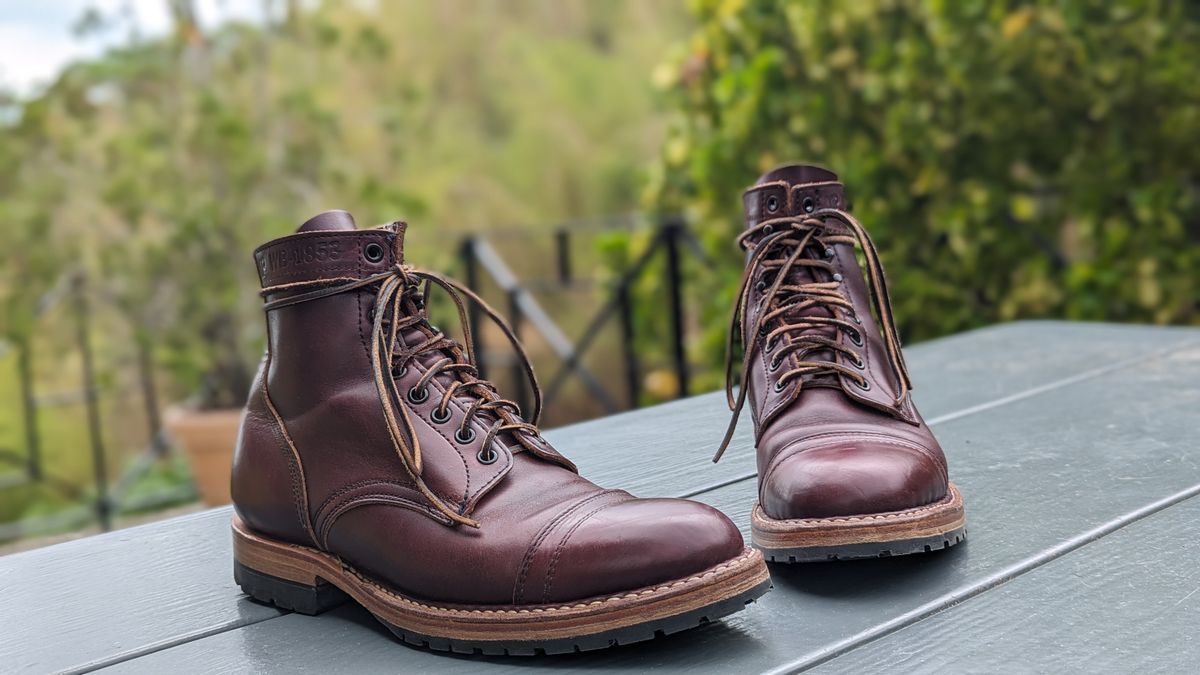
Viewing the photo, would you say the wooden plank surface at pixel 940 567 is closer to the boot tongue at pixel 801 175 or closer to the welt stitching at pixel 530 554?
the welt stitching at pixel 530 554

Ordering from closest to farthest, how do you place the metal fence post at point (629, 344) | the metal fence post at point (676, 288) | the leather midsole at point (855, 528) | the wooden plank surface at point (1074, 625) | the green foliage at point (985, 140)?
the wooden plank surface at point (1074, 625) < the leather midsole at point (855, 528) < the green foliage at point (985, 140) < the metal fence post at point (676, 288) < the metal fence post at point (629, 344)

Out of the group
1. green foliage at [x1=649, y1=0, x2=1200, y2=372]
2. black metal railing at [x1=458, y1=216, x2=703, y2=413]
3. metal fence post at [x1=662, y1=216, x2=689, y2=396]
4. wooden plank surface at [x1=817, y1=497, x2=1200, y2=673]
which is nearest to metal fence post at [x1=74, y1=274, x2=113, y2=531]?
black metal railing at [x1=458, y1=216, x2=703, y2=413]

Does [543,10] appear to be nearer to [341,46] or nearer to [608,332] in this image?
[341,46]

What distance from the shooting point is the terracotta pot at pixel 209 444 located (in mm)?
3605

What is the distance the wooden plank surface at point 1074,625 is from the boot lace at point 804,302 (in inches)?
7.9

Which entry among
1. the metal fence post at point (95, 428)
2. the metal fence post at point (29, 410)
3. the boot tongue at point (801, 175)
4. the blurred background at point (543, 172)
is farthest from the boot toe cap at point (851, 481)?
the metal fence post at point (29, 410)

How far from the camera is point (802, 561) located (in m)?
0.78

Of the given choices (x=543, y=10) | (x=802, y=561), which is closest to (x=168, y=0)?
(x=543, y=10)

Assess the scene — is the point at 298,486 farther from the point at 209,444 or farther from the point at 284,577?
the point at 209,444

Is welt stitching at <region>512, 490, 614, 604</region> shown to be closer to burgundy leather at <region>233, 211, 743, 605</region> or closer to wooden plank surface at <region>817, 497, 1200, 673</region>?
burgundy leather at <region>233, 211, 743, 605</region>

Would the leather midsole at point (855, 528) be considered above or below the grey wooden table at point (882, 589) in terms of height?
above

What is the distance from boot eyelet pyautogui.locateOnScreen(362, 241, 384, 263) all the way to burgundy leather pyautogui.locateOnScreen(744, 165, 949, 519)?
13.3 inches

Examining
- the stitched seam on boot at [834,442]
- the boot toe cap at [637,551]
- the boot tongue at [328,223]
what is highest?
the boot tongue at [328,223]

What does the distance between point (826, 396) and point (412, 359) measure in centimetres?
34
